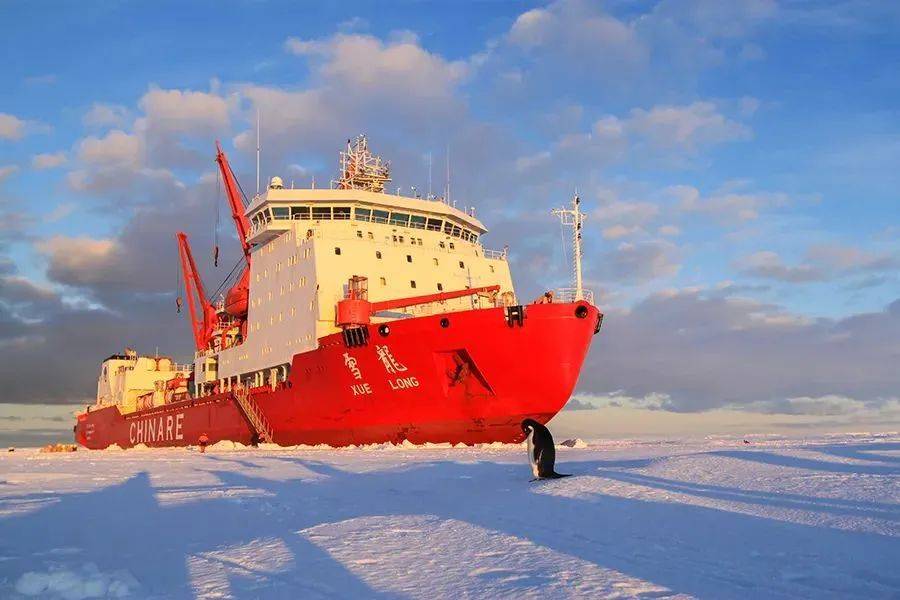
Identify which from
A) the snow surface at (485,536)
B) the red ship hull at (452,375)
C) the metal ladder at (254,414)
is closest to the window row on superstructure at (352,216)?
the red ship hull at (452,375)

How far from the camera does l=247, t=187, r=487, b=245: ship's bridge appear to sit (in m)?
31.5

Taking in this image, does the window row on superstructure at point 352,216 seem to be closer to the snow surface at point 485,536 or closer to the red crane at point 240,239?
the red crane at point 240,239

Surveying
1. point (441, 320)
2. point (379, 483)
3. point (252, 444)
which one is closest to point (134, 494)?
point (379, 483)

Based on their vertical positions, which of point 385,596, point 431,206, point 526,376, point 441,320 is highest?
point 431,206

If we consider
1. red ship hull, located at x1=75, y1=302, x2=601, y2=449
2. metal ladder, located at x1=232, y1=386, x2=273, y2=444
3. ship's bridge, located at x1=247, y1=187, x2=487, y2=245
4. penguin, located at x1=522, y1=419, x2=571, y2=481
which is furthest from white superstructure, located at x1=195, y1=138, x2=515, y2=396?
penguin, located at x1=522, y1=419, x2=571, y2=481

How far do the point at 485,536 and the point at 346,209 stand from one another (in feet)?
83.7

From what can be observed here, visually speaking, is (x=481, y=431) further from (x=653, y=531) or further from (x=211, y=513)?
(x=653, y=531)

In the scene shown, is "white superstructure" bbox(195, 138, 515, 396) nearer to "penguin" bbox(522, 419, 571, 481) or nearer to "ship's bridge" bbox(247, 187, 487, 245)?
"ship's bridge" bbox(247, 187, 487, 245)

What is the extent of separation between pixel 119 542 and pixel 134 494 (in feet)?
16.2

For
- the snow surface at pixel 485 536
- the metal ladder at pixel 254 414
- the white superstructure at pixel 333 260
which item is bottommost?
the snow surface at pixel 485 536

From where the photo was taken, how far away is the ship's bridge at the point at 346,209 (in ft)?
103

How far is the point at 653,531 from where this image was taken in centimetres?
728

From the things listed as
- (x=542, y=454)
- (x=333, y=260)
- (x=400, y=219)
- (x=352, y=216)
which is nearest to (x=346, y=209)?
(x=352, y=216)

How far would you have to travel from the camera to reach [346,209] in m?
31.7
